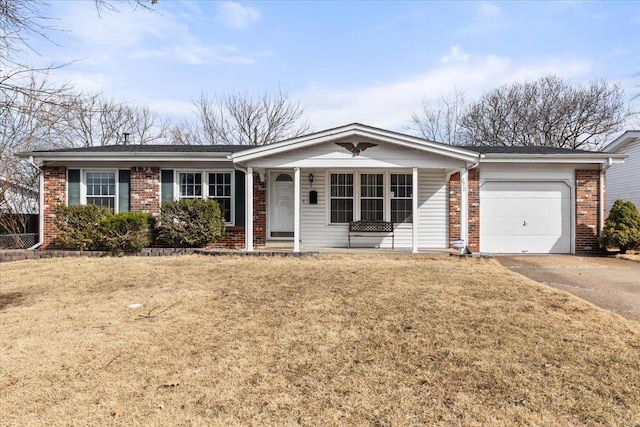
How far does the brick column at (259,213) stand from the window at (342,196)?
2115 millimetres

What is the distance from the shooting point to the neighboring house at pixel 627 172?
14133 millimetres

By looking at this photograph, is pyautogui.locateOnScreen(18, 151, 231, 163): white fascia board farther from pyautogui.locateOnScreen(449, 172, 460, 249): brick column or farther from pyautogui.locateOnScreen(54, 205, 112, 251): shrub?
pyautogui.locateOnScreen(449, 172, 460, 249): brick column

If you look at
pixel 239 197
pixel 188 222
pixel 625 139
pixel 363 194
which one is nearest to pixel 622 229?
pixel 625 139

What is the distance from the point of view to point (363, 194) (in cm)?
1236

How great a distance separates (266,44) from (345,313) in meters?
11.5

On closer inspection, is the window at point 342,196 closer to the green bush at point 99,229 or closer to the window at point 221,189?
the window at point 221,189

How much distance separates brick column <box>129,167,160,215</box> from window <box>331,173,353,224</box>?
208 inches

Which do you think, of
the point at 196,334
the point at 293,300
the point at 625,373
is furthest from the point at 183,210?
the point at 625,373

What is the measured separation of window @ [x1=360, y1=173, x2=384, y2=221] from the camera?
1234 centimetres

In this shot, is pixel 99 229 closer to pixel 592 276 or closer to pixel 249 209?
pixel 249 209

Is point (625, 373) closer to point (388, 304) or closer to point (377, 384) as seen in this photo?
point (377, 384)

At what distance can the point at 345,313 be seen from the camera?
5.18 meters

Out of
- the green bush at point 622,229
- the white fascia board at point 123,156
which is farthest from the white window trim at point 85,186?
the green bush at point 622,229

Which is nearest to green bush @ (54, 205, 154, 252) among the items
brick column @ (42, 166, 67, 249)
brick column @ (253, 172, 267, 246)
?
brick column @ (42, 166, 67, 249)
